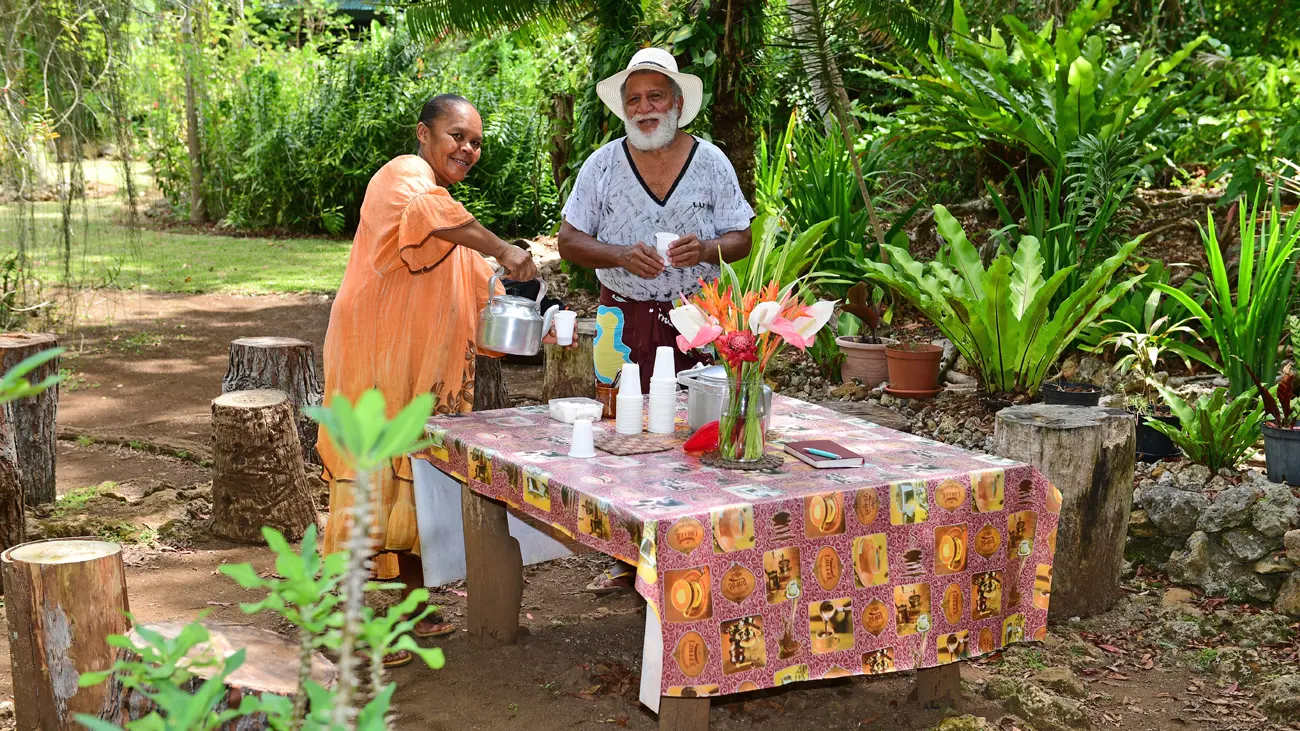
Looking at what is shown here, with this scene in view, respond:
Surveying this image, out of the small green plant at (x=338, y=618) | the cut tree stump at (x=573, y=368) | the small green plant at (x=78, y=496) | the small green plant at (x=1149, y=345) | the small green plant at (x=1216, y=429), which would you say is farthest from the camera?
the cut tree stump at (x=573, y=368)

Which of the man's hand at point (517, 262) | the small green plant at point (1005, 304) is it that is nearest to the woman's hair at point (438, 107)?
the man's hand at point (517, 262)

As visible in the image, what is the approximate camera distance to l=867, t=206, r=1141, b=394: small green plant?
18.0 feet

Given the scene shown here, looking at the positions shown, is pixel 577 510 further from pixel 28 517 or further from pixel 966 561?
pixel 28 517

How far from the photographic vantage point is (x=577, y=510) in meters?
2.87

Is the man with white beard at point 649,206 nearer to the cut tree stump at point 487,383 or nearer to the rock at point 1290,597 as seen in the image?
the cut tree stump at point 487,383

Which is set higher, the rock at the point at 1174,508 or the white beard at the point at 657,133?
the white beard at the point at 657,133

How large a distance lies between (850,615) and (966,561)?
0.37m

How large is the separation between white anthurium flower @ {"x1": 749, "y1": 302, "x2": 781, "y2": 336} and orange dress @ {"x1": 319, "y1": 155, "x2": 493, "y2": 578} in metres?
1.02

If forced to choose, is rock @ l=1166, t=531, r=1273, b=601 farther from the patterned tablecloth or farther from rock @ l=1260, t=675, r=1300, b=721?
the patterned tablecloth

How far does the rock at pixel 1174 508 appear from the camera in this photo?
4.50 meters

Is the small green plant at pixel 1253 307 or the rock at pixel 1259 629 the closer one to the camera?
the rock at pixel 1259 629

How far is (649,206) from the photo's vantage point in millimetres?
4109

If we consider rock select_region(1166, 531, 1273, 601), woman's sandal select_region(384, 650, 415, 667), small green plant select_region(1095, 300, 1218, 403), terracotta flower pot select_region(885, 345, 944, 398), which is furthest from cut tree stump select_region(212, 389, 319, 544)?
small green plant select_region(1095, 300, 1218, 403)

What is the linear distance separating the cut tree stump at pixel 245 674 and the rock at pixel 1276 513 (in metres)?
3.29
